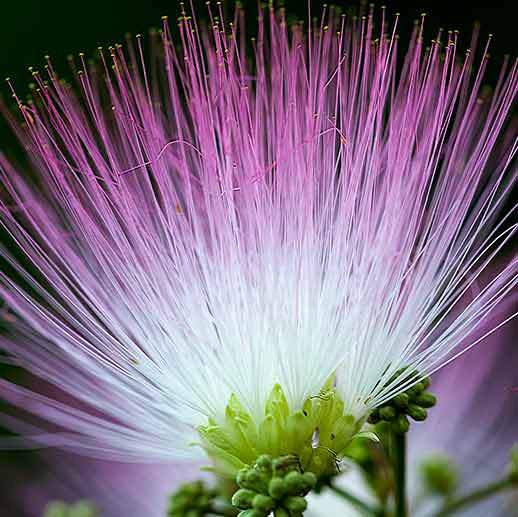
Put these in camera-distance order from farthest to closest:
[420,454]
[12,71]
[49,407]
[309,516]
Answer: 1. [12,71]
2. [420,454]
3. [309,516]
4. [49,407]

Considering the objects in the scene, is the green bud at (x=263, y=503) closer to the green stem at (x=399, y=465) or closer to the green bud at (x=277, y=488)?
the green bud at (x=277, y=488)

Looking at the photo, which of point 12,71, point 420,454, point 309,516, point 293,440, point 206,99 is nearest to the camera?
point 293,440

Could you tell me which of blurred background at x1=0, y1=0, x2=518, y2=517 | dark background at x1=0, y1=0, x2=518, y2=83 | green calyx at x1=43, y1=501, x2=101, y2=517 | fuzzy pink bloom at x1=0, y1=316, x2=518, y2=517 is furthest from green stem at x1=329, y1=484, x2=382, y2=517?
dark background at x1=0, y1=0, x2=518, y2=83

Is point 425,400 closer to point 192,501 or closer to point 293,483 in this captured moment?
point 293,483

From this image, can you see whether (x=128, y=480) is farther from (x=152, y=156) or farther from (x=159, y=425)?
(x=152, y=156)

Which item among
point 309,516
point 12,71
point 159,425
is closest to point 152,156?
point 159,425

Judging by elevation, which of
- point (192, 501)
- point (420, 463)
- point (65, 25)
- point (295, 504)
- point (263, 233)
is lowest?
point (295, 504)

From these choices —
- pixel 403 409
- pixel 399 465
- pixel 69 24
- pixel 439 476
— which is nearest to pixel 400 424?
pixel 403 409
